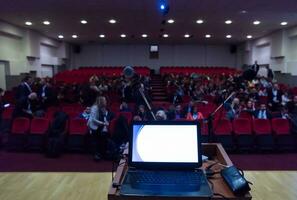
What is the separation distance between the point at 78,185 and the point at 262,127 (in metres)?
4.99

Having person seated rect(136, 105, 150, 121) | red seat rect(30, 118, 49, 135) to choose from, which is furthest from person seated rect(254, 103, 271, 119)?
red seat rect(30, 118, 49, 135)

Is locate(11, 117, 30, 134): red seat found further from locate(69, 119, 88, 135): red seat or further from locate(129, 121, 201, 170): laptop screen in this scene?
locate(129, 121, 201, 170): laptop screen

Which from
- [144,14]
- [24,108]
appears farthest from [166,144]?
[144,14]

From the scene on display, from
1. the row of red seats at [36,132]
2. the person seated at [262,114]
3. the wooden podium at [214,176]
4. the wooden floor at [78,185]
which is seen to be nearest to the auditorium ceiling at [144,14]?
the person seated at [262,114]

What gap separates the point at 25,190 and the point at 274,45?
1617 centimetres

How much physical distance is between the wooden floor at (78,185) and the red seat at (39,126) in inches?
87.2

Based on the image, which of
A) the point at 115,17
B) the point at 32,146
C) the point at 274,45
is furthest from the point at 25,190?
the point at 274,45

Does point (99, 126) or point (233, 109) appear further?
point (233, 109)

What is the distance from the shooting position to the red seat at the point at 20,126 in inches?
339

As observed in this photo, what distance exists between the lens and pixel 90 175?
6.35 metres

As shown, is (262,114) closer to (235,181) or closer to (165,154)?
→ (165,154)

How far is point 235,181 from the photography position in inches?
74.4

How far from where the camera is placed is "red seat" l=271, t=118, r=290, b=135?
8.55m

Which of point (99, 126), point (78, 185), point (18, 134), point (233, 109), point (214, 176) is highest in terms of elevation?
point (214, 176)
